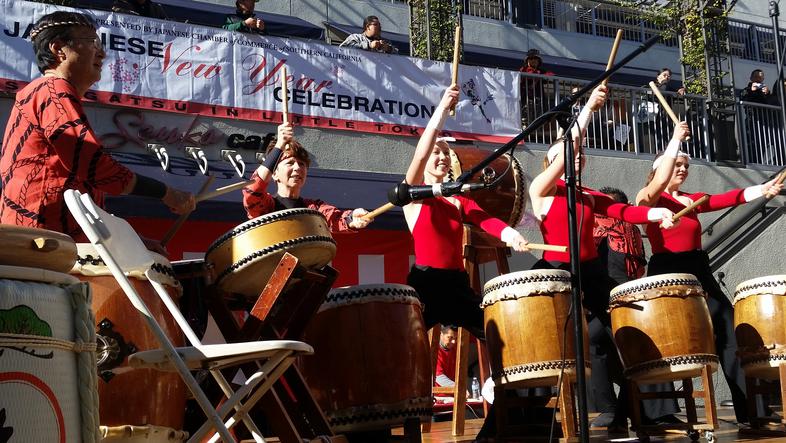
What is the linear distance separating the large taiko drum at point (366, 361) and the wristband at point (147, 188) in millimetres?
890

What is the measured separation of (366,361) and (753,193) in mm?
2739

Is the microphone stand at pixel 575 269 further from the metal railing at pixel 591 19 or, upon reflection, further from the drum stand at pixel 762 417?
the metal railing at pixel 591 19

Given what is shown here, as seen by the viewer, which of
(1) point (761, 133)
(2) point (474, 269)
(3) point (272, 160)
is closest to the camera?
(3) point (272, 160)

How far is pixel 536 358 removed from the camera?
3988mm

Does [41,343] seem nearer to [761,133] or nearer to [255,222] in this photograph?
[255,222]

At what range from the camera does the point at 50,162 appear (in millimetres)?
2885

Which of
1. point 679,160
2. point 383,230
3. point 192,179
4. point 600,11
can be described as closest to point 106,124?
point 192,179

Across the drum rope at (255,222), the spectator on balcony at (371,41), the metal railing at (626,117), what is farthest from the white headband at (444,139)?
the metal railing at (626,117)

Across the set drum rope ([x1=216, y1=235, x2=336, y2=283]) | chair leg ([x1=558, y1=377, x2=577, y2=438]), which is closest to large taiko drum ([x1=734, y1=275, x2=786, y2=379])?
chair leg ([x1=558, y1=377, x2=577, y2=438])

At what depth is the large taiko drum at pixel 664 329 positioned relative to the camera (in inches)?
165

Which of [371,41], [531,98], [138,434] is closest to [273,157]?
[138,434]

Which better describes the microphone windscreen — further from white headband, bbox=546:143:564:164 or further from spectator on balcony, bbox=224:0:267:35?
spectator on balcony, bbox=224:0:267:35

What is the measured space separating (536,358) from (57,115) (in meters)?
2.12

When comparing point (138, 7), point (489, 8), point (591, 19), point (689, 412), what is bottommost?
point (689, 412)
